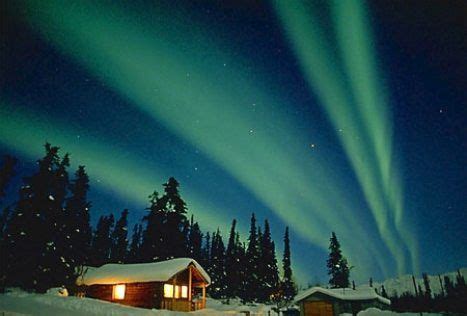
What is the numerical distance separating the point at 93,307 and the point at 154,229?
31.5 m

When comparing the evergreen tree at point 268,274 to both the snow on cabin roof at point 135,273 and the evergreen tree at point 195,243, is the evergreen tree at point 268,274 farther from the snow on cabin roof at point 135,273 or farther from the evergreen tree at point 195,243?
the snow on cabin roof at point 135,273

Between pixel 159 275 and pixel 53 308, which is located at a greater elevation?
pixel 159 275

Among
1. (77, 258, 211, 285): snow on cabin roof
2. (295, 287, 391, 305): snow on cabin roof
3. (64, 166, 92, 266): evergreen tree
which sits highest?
(64, 166, 92, 266): evergreen tree

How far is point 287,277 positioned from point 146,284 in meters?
59.0

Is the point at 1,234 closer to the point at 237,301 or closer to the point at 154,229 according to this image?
the point at 154,229

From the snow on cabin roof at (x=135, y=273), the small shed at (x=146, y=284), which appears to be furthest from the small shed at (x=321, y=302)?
the snow on cabin roof at (x=135, y=273)

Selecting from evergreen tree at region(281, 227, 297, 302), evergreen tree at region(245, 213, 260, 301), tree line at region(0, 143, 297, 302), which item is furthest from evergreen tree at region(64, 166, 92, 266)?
evergreen tree at region(281, 227, 297, 302)

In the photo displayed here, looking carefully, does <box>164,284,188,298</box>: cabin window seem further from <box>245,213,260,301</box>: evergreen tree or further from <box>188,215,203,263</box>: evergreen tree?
<box>188,215,203,263</box>: evergreen tree

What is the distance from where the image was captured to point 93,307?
2191 cm

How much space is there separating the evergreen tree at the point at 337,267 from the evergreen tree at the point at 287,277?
10.2 metres

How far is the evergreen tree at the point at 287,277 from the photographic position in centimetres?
7871

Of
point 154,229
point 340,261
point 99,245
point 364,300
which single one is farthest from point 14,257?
point 340,261

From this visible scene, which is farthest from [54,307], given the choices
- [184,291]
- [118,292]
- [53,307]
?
[184,291]

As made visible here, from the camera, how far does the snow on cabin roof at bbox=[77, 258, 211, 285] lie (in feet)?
100
